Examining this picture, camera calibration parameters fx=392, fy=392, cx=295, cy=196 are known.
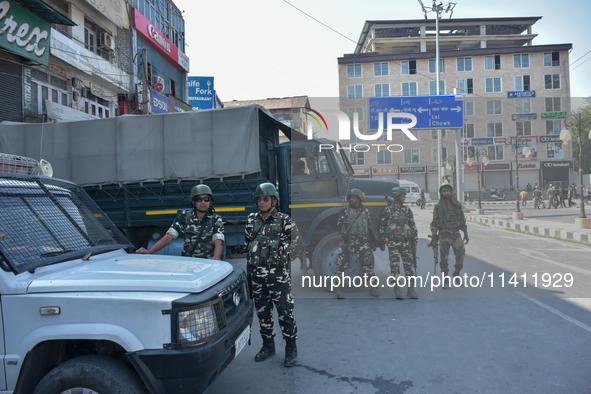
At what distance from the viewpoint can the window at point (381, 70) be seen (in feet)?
23.0

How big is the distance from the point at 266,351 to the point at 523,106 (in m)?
5.76

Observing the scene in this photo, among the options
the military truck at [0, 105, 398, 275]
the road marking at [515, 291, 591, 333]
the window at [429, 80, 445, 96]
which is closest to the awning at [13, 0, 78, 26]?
the military truck at [0, 105, 398, 275]

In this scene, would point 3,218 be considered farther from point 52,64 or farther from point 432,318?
point 52,64

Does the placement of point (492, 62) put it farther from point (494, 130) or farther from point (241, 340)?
point (241, 340)

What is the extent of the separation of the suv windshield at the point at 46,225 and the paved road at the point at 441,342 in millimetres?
1652

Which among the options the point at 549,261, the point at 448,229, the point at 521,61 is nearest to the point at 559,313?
the point at 448,229

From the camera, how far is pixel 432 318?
5094 mm

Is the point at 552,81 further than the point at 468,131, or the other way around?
the point at 468,131

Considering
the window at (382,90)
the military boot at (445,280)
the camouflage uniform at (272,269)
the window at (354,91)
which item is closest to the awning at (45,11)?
the window at (354,91)

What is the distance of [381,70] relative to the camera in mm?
7062

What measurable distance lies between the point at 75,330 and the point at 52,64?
14.7m

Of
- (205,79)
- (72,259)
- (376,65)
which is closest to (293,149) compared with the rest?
(376,65)

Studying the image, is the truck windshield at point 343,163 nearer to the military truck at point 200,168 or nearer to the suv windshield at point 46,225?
the military truck at point 200,168

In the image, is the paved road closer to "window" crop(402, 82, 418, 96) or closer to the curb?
"window" crop(402, 82, 418, 96)
